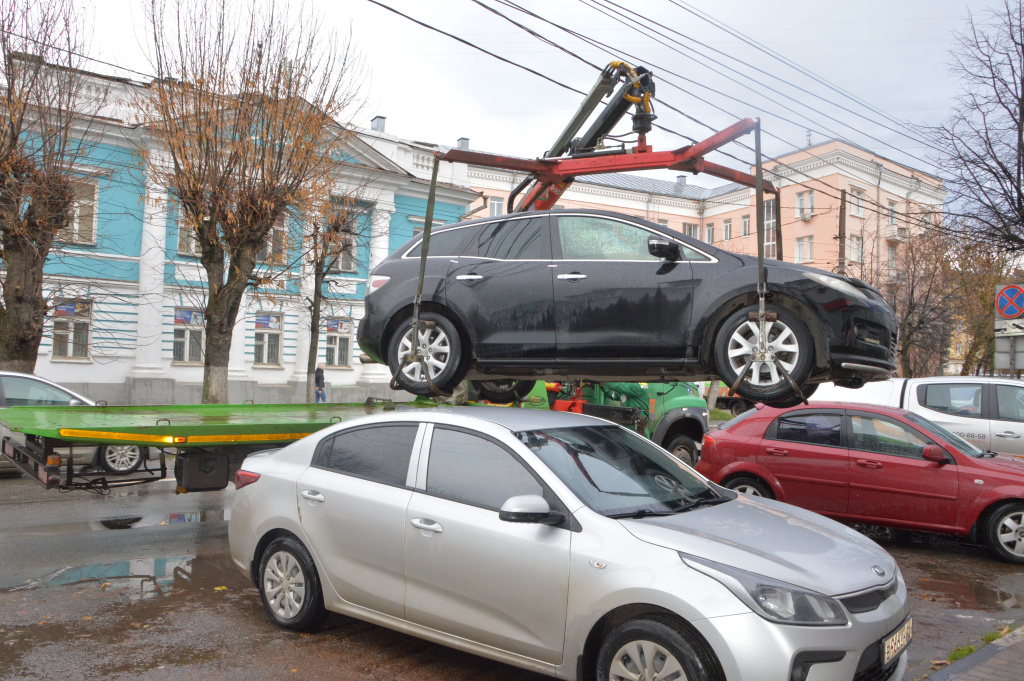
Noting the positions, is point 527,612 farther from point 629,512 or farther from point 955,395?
point 955,395

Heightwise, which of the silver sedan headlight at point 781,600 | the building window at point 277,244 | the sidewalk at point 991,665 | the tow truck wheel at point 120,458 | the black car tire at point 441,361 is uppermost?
the building window at point 277,244

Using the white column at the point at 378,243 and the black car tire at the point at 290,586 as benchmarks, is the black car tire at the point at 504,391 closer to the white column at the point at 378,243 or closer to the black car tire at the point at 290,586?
the black car tire at the point at 290,586

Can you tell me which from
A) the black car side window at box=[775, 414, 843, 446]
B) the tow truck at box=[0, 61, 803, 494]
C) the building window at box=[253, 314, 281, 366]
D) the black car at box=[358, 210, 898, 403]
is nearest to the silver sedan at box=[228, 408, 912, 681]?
the black car at box=[358, 210, 898, 403]

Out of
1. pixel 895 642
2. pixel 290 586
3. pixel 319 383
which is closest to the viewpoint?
pixel 895 642

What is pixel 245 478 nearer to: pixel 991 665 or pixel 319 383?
pixel 991 665

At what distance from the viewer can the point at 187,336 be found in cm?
2552

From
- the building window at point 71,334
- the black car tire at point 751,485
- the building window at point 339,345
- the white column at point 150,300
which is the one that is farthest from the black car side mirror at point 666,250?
the building window at point 339,345

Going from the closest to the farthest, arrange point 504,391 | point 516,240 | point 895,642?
point 895,642 < point 516,240 < point 504,391

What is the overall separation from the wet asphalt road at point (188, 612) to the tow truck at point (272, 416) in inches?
29.7

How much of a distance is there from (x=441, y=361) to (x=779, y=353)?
8.02 feet

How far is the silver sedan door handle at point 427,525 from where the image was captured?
4.24 metres

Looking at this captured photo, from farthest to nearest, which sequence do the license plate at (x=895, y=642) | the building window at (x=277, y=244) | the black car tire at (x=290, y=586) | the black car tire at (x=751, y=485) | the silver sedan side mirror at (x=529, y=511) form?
the building window at (x=277, y=244)
the black car tire at (x=751, y=485)
the black car tire at (x=290, y=586)
the silver sedan side mirror at (x=529, y=511)
the license plate at (x=895, y=642)

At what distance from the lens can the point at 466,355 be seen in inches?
240

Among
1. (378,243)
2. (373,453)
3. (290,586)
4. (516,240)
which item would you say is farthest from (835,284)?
(378,243)
